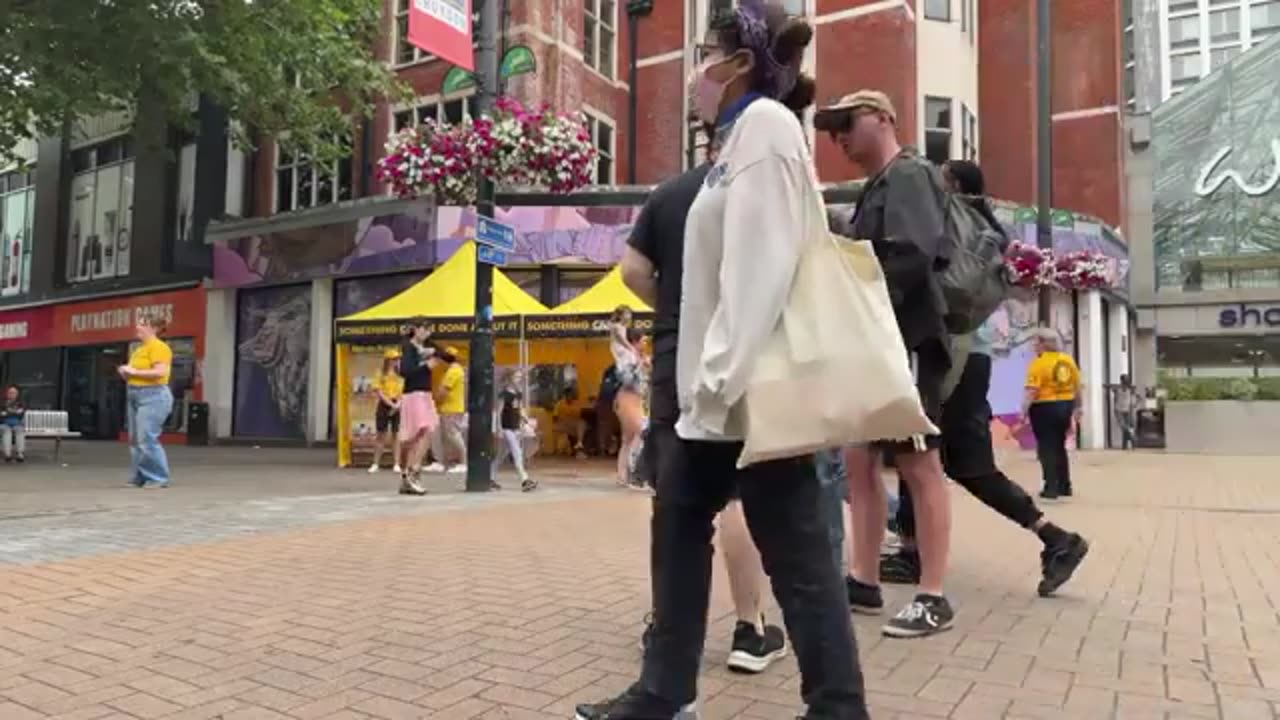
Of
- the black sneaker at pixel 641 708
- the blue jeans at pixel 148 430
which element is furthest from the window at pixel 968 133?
the black sneaker at pixel 641 708

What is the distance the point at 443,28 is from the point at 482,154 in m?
4.62

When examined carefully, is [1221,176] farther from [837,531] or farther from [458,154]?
[837,531]

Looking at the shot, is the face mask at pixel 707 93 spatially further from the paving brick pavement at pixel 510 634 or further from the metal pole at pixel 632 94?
the metal pole at pixel 632 94

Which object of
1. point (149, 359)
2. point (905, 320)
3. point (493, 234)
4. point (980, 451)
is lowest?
point (980, 451)

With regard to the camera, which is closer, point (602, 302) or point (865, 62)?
point (602, 302)

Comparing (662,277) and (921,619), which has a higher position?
(662,277)

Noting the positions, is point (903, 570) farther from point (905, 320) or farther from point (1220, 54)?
point (1220, 54)

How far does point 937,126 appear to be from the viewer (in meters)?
21.5

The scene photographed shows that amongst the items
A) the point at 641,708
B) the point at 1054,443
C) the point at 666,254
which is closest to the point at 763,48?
the point at 666,254

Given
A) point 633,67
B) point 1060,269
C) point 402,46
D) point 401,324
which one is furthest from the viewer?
point 633,67

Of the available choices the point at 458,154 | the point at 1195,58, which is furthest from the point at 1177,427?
the point at 1195,58

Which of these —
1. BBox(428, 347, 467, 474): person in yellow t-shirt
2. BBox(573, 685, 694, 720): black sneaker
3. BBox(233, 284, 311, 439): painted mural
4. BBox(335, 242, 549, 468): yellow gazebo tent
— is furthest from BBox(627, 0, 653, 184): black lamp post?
BBox(573, 685, 694, 720): black sneaker

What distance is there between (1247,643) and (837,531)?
205cm

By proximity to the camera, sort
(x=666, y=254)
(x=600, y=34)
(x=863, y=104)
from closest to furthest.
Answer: (x=666, y=254)
(x=863, y=104)
(x=600, y=34)
